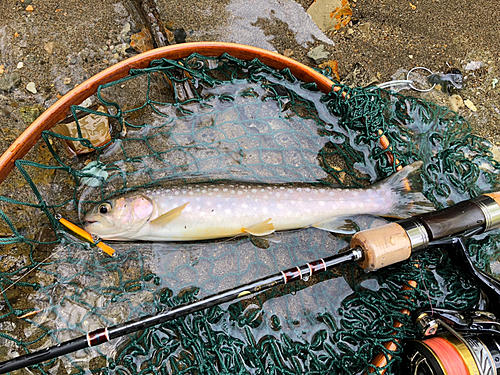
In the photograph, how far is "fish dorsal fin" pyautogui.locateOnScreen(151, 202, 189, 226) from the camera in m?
2.44

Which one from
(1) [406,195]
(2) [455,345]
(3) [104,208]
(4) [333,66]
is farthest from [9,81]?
(2) [455,345]

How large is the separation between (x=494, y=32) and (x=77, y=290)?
179 inches

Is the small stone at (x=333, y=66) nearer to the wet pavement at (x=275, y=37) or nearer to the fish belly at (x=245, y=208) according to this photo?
the wet pavement at (x=275, y=37)

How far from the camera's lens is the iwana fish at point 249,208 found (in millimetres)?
2465

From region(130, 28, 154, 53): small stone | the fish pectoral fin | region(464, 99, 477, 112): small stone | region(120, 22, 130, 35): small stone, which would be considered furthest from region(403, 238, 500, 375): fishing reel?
region(120, 22, 130, 35): small stone

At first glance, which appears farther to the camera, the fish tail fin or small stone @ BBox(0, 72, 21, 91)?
small stone @ BBox(0, 72, 21, 91)

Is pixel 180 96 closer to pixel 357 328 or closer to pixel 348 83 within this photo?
pixel 348 83

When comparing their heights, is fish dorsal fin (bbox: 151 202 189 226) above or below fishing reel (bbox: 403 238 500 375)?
above

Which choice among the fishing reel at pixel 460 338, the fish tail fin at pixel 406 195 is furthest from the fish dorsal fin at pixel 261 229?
the fishing reel at pixel 460 338

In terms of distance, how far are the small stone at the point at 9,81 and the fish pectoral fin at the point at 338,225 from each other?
294 centimetres

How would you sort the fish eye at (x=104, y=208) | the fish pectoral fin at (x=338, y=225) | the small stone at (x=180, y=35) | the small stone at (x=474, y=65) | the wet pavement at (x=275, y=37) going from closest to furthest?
the fish eye at (x=104, y=208)
the fish pectoral fin at (x=338, y=225)
the wet pavement at (x=275, y=37)
the small stone at (x=180, y=35)
the small stone at (x=474, y=65)

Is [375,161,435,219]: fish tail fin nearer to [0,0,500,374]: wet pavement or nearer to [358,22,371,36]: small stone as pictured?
[0,0,500,374]: wet pavement

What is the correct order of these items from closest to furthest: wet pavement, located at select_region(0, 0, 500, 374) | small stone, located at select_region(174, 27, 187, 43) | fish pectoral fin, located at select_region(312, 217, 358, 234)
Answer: fish pectoral fin, located at select_region(312, 217, 358, 234) → wet pavement, located at select_region(0, 0, 500, 374) → small stone, located at select_region(174, 27, 187, 43)

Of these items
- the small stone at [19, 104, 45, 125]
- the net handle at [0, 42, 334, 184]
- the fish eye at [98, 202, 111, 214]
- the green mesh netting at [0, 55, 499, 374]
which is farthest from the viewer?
the small stone at [19, 104, 45, 125]
